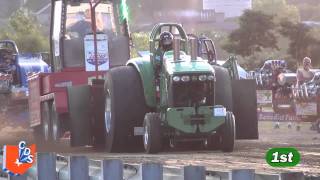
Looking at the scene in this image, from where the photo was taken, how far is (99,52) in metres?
16.0

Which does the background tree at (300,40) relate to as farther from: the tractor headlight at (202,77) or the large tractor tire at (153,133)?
the large tractor tire at (153,133)

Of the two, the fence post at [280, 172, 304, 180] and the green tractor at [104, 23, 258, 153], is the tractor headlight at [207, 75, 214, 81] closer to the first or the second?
the green tractor at [104, 23, 258, 153]

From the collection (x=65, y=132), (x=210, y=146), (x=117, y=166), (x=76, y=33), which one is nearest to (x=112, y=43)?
(x=76, y=33)

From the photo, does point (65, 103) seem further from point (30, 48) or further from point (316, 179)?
point (30, 48)

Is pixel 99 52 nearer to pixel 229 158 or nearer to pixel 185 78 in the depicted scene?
pixel 185 78

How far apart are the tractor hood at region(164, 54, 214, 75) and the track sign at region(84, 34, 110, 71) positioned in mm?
3850

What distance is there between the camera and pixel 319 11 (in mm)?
62375

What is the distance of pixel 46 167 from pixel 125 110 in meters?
5.62

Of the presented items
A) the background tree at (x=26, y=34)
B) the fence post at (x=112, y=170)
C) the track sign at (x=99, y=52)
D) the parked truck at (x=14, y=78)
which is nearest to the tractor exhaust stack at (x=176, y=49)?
the track sign at (x=99, y=52)

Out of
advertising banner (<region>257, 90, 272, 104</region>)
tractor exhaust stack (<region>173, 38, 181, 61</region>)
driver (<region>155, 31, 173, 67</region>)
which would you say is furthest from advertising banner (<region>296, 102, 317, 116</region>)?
tractor exhaust stack (<region>173, 38, 181, 61</region>)

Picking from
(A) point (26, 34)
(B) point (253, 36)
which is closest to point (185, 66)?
(B) point (253, 36)

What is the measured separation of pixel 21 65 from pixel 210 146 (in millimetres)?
10259

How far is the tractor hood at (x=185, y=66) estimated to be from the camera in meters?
11.8

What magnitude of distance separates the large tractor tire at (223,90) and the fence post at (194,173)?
633cm
